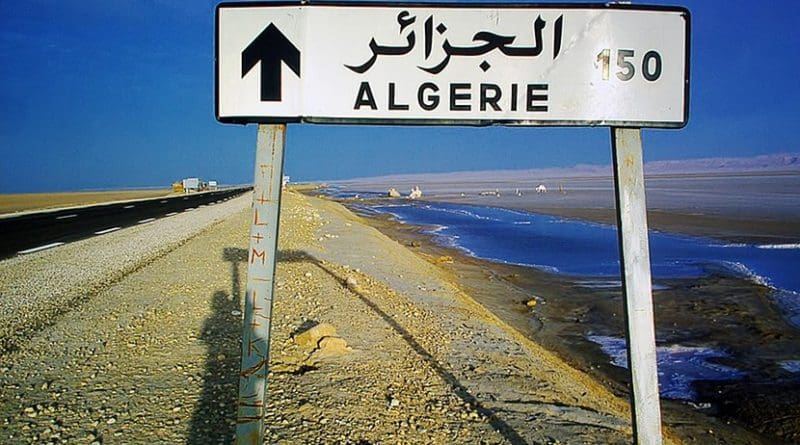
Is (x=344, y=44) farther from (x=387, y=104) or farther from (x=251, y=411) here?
(x=251, y=411)

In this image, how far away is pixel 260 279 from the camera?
2436 millimetres

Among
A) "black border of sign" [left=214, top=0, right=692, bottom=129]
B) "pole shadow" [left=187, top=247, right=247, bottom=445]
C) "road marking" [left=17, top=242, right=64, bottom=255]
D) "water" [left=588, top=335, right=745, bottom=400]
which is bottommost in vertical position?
"water" [left=588, top=335, right=745, bottom=400]

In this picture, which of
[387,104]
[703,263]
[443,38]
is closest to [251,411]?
[387,104]

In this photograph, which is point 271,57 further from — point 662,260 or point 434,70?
point 662,260

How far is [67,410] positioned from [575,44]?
4239 mm

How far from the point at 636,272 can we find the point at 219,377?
3656mm

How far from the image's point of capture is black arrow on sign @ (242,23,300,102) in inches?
92.5

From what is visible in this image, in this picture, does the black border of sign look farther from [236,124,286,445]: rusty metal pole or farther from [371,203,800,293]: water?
[371,203,800,293]: water

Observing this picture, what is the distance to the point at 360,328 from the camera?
21.8 feet

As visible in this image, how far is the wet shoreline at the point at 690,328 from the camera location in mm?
6109

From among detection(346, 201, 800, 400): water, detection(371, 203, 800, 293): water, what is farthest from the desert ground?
detection(346, 201, 800, 400): water

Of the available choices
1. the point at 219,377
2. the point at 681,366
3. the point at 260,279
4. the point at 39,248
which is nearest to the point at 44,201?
the point at 39,248

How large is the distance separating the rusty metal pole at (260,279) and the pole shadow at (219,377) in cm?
143

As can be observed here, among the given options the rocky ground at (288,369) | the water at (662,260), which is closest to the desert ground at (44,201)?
the water at (662,260)
